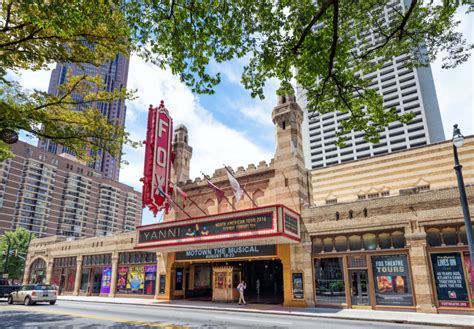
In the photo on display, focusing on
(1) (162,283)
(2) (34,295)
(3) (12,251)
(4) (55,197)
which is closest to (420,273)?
(1) (162,283)

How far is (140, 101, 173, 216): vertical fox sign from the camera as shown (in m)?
24.5

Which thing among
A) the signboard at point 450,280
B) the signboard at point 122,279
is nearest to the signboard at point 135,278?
the signboard at point 122,279

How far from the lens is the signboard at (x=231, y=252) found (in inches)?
884

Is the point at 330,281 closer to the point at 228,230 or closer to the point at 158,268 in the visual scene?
the point at 228,230

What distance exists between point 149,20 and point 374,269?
18051mm

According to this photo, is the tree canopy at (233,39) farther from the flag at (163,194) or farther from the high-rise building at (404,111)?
the high-rise building at (404,111)

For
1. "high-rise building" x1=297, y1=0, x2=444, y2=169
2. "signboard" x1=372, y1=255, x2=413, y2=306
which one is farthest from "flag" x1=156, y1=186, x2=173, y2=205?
"high-rise building" x1=297, y1=0, x2=444, y2=169

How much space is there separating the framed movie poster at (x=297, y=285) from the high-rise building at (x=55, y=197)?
333 feet

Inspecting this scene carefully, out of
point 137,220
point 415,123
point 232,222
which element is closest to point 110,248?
point 232,222

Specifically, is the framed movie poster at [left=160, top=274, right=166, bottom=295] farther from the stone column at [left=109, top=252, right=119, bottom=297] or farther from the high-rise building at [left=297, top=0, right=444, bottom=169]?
the high-rise building at [left=297, top=0, right=444, bottom=169]

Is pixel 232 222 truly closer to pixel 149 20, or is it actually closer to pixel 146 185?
pixel 146 185

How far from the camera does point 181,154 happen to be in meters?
30.8

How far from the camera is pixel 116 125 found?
1503cm

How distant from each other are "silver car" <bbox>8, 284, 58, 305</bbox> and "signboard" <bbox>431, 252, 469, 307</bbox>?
2572cm
